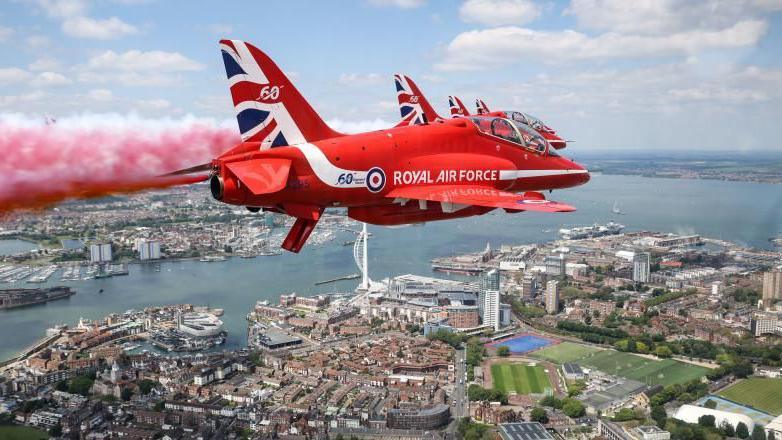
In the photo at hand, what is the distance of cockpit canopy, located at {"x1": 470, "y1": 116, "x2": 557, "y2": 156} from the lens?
4051mm

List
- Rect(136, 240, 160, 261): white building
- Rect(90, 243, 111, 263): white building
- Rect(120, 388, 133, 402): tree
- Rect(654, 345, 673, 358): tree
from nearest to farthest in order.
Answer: Rect(120, 388, 133, 402): tree, Rect(654, 345, 673, 358): tree, Rect(90, 243, 111, 263): white building, Rect(136, 240, 160, 261): white building

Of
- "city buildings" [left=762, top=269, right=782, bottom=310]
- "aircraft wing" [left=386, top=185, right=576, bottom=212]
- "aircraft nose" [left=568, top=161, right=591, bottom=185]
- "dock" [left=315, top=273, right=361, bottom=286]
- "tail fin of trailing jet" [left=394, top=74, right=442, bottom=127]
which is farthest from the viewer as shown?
"dock" [left=315, top=273, right=361, bottom=286]

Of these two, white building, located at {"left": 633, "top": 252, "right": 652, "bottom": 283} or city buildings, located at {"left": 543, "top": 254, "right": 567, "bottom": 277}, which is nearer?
white building, located at {"left": 633, "top": 252, "right": 652, "bottom": 283}

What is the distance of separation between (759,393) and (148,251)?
22927 mm

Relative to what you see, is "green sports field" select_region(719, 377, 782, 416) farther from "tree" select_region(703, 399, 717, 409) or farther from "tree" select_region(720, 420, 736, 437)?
"tree" select_region(720, 420, 736, 437)

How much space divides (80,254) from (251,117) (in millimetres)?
27927

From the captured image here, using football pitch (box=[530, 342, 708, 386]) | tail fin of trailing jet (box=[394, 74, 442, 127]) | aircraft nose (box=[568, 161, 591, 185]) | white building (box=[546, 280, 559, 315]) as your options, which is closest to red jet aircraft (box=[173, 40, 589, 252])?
aircraft nose (box=[568, 161, 591, 185])

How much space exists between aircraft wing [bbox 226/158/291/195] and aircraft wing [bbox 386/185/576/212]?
0.62 m

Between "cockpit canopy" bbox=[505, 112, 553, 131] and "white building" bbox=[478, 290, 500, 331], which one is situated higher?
"cockpit canopy" bbox=[505, 112, 553, 131]

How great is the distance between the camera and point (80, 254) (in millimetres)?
28500


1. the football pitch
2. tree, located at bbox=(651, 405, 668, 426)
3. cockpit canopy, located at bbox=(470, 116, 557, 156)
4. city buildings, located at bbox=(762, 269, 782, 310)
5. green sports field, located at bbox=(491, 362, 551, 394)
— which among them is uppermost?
cockpit canopy, located at bbox=(470, 116, 557, 156)

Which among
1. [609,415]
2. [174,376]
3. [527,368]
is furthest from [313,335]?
[609,415]

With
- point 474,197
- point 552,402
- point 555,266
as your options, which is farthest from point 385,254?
point 474,197

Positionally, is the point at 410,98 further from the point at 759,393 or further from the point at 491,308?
the point at 491,308
